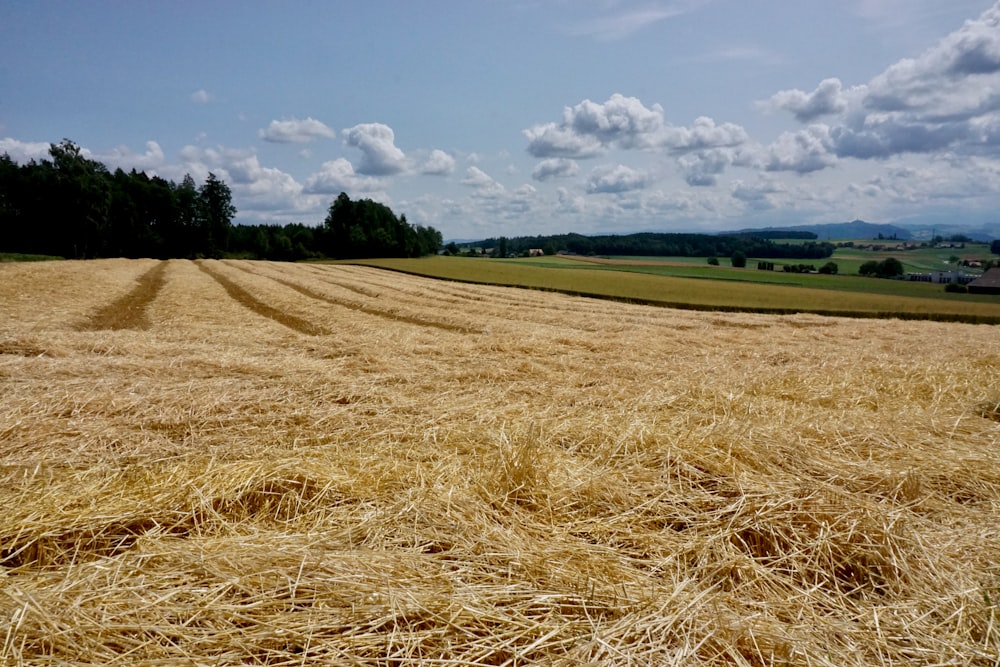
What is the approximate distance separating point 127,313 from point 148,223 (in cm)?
7437

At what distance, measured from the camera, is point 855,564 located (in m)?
2.60

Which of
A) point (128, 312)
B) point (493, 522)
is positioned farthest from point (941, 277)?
point (493, 522)

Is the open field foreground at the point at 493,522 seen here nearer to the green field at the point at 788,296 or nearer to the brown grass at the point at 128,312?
the brown grass at the point at 128,312

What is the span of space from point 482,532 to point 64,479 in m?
2.65

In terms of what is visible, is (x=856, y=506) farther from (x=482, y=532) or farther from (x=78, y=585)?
(x=78, y=585)

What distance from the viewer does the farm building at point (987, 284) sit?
1448 inches

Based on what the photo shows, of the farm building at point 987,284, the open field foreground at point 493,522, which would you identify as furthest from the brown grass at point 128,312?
the farm building at point 987,284

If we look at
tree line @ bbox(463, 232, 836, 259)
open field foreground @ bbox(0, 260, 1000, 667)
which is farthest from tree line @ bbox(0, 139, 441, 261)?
open field foreground @ bbox(0, 260, 1000, 667)

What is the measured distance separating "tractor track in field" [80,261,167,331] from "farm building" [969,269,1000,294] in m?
44.8

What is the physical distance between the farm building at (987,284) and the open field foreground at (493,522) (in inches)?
1567

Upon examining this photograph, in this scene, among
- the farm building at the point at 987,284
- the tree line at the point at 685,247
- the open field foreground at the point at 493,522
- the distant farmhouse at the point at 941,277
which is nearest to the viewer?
the open field foreground at the point at 493,522

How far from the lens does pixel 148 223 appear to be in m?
78.0

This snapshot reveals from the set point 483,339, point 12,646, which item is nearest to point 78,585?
point 12,646

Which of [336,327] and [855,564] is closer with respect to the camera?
[855,564]
